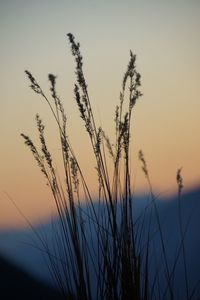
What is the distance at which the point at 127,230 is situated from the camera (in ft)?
5.16

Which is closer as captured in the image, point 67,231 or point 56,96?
point 56,96

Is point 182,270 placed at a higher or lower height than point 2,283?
higher

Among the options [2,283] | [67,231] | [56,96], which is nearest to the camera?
[56,96]

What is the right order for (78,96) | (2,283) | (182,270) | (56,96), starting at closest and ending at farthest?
(78,96)
(56,96)
(182,270)
(2,283)

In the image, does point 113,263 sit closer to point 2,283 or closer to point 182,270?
point 182,270

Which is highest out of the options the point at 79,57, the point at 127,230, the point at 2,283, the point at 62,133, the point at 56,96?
the point at 79,57

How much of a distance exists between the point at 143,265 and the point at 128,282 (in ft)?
0.66

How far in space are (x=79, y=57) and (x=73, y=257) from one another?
31.1 inches

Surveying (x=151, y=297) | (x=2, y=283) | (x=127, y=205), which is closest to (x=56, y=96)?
(x=127, y=205)

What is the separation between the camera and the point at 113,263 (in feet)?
5.06

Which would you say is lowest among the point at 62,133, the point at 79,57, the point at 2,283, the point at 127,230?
the point at 2,283

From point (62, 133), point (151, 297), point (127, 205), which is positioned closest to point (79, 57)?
point (62, 133)

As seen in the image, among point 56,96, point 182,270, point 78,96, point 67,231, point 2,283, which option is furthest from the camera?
point 2,283

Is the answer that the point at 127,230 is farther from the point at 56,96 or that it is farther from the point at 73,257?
the point at 56,96
